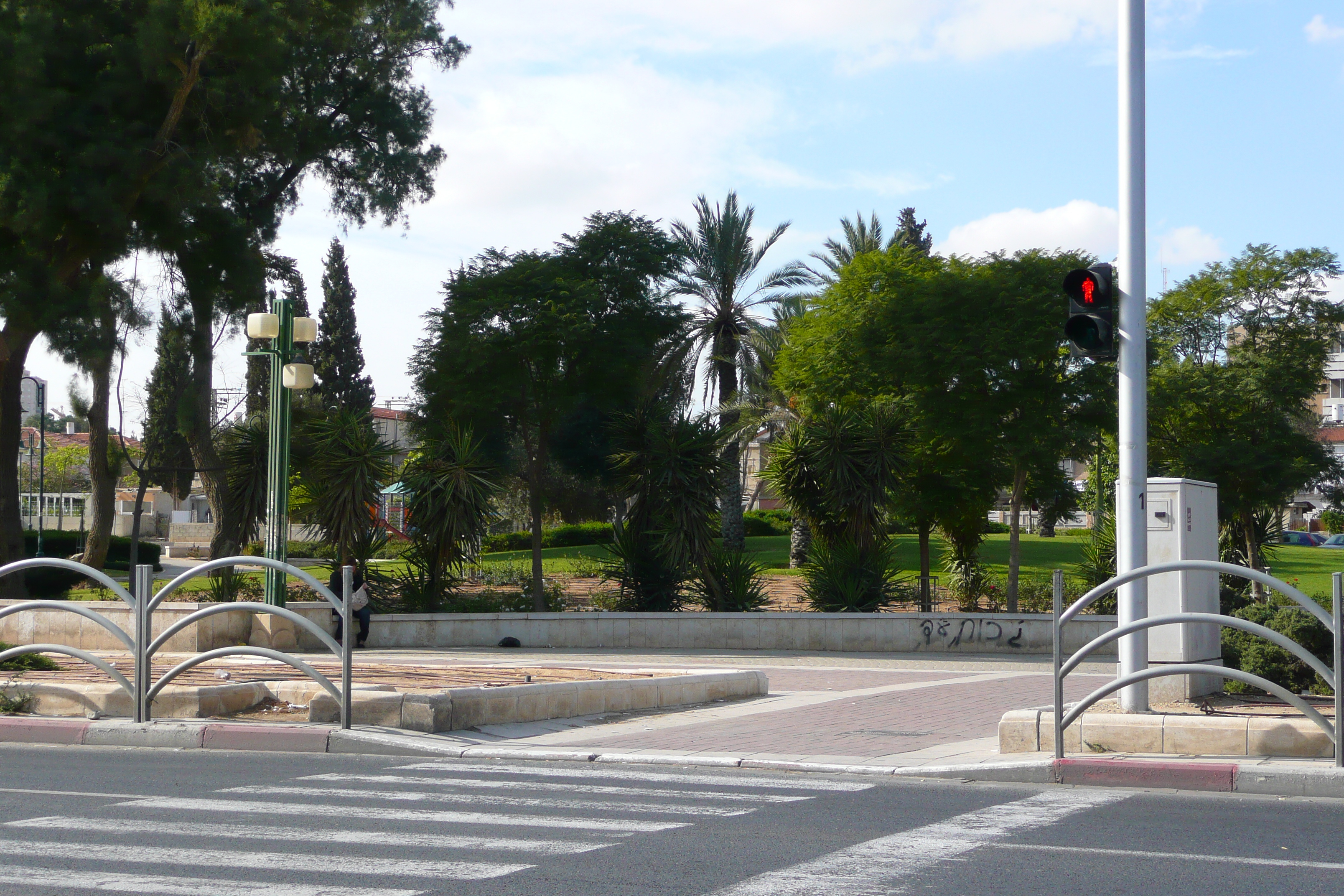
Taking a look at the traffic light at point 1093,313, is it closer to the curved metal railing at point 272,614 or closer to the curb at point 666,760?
the curb at point 666,760

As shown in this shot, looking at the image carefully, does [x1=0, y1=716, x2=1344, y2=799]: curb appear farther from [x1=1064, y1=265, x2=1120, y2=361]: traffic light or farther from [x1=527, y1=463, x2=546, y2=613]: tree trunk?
[x1=527, y1=463, x2=546, y2=613]: tree trunk

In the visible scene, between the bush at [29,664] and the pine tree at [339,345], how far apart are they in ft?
203

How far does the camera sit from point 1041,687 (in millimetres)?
15195

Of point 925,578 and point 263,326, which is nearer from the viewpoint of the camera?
point 263,326

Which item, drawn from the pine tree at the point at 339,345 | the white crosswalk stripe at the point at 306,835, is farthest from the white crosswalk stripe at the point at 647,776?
the pine tree at the point at 339,345

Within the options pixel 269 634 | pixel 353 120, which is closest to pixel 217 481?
pixel 353 120

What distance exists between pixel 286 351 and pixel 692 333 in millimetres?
20002

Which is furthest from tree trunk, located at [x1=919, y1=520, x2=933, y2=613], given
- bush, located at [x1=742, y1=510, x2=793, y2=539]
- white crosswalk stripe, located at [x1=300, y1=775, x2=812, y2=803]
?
bush, located at [x1=742, y1=510, x2=793, y2=539]

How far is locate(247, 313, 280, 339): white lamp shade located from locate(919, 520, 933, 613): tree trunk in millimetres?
12041

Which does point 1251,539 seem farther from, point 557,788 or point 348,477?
point 557,788

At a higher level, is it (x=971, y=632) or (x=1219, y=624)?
(x=1219, y=624)

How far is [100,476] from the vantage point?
1261 inches

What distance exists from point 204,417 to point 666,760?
24704 millimetres

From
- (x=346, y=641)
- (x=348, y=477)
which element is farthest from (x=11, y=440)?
(x=346, y=641)
